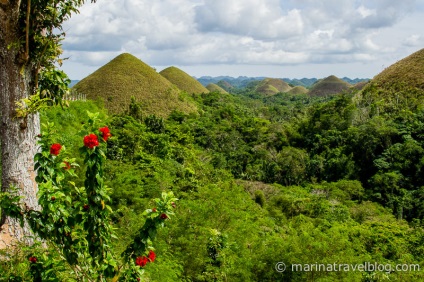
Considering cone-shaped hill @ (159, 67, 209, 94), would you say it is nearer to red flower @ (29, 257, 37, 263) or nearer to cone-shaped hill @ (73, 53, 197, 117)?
cone-shaped hill @ (73, 53, 197, 117)

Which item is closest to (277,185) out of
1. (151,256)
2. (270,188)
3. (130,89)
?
(270,188)

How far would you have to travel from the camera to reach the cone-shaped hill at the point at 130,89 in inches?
2212

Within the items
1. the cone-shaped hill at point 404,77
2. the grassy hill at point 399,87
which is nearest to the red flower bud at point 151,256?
the grassy hill at point 399,87

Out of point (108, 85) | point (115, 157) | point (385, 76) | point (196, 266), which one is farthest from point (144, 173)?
point (385, 76)

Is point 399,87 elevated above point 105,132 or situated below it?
above

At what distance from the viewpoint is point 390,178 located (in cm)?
3444

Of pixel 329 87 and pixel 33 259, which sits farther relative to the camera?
pixel 329 87

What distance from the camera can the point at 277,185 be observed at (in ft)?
124

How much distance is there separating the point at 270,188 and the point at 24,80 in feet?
107

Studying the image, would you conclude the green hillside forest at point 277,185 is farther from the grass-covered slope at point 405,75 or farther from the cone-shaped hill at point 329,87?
the cone-shaped hill at point 329,87

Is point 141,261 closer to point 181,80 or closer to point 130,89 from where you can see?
point 130,89

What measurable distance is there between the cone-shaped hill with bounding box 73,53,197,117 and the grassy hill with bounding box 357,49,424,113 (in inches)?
1155

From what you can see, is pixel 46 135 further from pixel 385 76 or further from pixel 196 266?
pixel 385 76

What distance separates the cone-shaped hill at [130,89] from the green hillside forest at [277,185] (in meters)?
1.16
